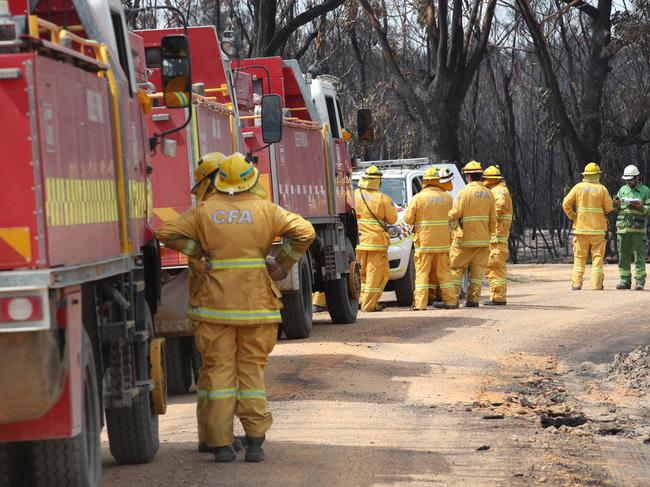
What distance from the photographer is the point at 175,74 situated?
8.13 meters

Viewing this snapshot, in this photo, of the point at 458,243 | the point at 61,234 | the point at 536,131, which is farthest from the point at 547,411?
the point at 536,131

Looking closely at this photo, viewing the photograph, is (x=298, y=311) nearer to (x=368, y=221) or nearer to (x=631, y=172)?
(x=368, y=221)

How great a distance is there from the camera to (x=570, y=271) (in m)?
29.7

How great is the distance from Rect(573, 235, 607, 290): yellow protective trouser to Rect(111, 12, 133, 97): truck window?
15151 mm

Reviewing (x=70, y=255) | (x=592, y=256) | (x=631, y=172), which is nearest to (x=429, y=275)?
(x=592, y=256)

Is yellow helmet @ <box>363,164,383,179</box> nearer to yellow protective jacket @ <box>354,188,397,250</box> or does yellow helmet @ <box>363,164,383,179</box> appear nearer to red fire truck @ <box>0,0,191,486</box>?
yellow protective jacket @ <box>354,188,397,250</box>

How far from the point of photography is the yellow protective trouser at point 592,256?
73.3 ft

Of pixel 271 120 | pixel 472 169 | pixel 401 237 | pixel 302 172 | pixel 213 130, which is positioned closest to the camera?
pixel 213 130

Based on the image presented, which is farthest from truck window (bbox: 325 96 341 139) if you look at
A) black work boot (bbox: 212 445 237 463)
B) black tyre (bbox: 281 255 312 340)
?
black work boot (bbox: 212 445 237 463)

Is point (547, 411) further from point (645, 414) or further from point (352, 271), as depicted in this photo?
point (352, 271)

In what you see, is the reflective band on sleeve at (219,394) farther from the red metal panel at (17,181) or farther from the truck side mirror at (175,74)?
the red metal panel at (17,181)

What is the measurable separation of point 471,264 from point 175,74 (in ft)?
37.6

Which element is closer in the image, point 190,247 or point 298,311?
point 190,247

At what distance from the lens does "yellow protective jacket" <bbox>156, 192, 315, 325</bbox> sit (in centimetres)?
779
